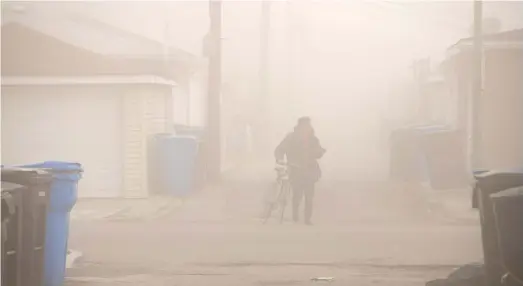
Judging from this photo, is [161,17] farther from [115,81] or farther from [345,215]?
[345,215]

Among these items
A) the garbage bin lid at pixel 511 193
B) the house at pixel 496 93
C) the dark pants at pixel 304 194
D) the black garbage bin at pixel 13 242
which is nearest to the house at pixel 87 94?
the black garbage bin at pixel 13 242

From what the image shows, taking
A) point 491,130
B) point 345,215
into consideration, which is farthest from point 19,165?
point 491,130

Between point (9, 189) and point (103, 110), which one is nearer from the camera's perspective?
point (9, 189)

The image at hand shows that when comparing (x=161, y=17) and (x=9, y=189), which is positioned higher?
(x=161, y=17)

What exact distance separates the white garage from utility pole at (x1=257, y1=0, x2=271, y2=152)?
62 centimetres

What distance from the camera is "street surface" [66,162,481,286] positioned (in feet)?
19.0

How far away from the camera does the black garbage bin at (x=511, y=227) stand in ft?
17.2

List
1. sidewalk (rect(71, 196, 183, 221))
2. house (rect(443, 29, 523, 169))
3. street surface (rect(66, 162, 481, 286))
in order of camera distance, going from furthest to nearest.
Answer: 1. sidewalk (rect(71, 196, 183, 221))
2. street surface (rect(66, 162, 481, 286))
3. house (rect(443, 29, 523, 169))

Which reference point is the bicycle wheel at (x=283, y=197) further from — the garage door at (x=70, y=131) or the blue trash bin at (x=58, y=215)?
the blue trash bin at (x=58, y=215)

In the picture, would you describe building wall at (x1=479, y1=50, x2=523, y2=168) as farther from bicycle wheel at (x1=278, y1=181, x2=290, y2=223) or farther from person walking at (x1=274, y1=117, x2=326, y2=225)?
bicycle wheel at (x1=278, y1=181, x2=290, y2=223)

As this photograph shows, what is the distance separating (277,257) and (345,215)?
524mm

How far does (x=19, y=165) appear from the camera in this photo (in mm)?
5863

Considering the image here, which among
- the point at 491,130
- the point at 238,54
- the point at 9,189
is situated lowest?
the point at 9,189

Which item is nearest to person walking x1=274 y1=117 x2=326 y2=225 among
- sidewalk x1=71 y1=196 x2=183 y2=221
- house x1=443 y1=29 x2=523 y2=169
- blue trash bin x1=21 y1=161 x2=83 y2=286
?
sidewalk x1=71 y1=196 x2=183 y2=221
